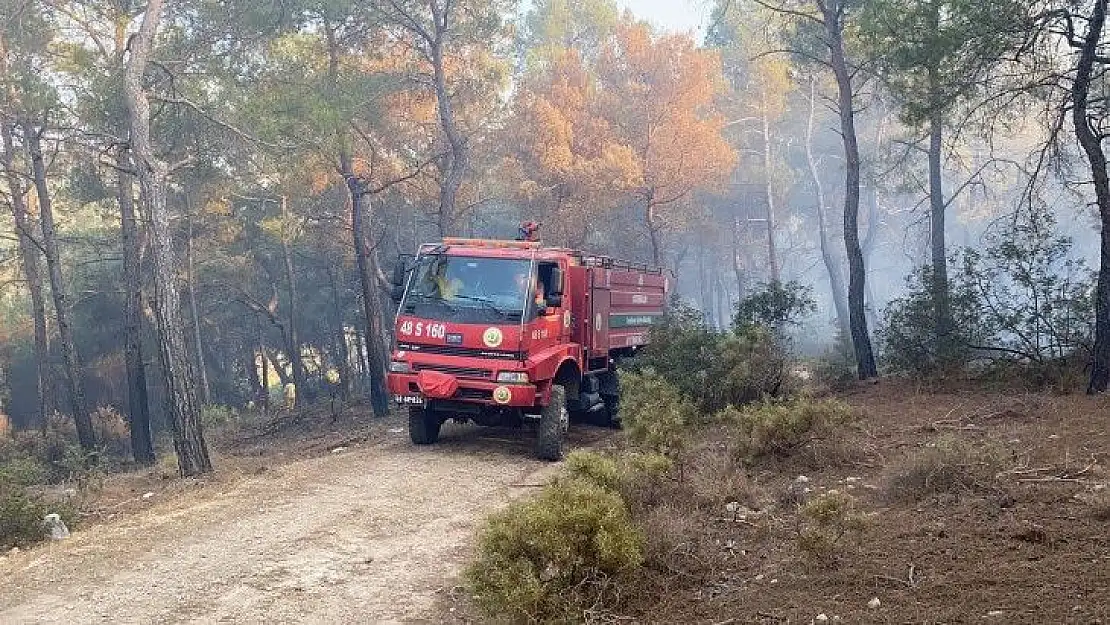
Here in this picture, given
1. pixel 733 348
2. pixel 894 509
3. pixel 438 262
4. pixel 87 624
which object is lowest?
pixel 87 624

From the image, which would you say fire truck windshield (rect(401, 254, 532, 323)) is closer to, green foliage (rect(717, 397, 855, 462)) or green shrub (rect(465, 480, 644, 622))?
green foliage (rect(717, 397, 855, 462))

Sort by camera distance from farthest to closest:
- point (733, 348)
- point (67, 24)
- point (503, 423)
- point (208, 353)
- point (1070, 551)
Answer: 1. point (208, 353)
2. point (67, 24)
3. point (733, 348)
4. point (503, 423)
5. point (1070, 551)

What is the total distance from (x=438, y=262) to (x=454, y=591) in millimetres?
6026

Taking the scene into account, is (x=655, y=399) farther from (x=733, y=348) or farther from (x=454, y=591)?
(x=454, y=591)

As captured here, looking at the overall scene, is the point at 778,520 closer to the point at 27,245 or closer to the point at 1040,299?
the point at 1040,299

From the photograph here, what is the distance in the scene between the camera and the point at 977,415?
10023 millimetres

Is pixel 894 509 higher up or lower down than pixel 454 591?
higher up

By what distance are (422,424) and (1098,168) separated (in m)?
9.37

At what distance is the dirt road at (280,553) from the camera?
591 cm

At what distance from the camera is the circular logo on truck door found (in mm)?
10758

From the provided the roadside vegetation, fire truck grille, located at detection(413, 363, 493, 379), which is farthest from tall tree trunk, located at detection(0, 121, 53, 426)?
the roadside vegetation

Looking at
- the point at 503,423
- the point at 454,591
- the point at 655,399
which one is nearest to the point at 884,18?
the point at 655,399

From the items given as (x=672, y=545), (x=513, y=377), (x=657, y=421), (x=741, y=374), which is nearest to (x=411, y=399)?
(x=513, y=377)

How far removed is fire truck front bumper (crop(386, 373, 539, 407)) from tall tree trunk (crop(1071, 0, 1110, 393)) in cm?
702
